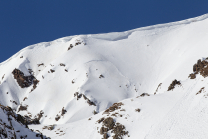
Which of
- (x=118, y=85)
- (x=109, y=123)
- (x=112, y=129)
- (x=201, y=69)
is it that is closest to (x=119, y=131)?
(x=112, y=129)

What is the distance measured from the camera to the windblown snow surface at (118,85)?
29.8 m

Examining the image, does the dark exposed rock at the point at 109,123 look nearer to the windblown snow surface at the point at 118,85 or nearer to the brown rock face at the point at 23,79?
the windblown snow surface at the point at 118,85

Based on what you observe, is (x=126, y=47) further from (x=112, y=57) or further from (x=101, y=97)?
(x=101, y=97)

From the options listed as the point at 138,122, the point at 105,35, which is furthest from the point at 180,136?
the point at 105,35

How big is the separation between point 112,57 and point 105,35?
64.3 ft

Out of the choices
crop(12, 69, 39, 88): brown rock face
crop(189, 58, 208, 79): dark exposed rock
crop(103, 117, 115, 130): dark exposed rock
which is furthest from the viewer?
crop(12, 69, 39, 88): brown rock face

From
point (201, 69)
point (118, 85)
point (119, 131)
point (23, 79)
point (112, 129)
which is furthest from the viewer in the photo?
point (23, 79)

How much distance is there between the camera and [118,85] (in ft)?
198

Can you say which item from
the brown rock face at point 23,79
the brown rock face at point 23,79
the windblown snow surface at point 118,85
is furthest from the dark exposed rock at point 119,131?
the brown rock face at point 23,79

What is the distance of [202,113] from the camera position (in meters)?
27.3

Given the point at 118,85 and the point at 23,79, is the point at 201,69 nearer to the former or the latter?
the point at 118,85

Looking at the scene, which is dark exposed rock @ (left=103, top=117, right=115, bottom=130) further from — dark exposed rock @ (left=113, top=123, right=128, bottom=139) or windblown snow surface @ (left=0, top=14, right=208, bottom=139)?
dark exposed rock @ (left=113, top=123, right=128, bottom=139)

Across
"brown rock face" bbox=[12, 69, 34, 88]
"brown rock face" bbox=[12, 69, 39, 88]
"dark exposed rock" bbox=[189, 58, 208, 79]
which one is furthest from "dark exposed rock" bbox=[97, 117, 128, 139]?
"brown rock face" bbox=[12, 69, 34, 88]

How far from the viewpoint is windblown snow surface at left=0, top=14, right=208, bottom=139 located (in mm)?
29812
